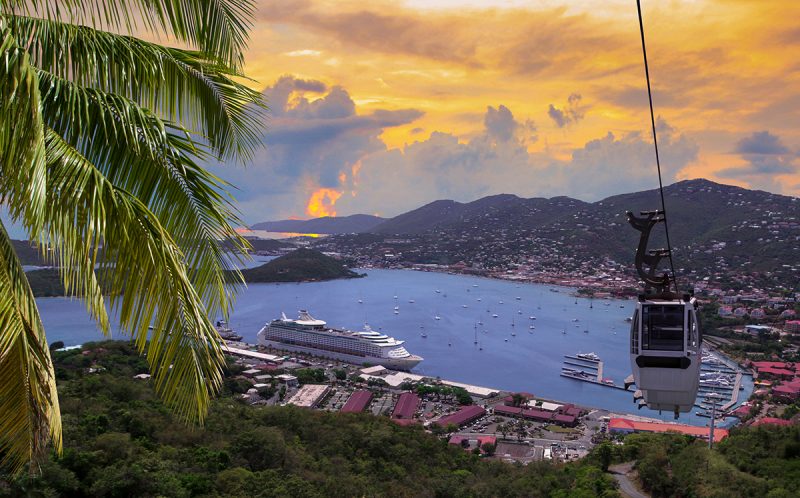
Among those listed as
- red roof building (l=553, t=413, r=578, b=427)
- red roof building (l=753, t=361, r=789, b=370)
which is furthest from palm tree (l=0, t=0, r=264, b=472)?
red roof building (l=753, t=361, r=789, b=370)

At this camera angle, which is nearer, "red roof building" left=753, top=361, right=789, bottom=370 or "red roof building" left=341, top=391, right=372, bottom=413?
"red roof building" left=341, top=391, right=372, bottom=413

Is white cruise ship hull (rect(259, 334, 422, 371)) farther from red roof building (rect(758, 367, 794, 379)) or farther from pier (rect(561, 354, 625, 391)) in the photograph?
red roof building (rect(758, 367, 794, 379))

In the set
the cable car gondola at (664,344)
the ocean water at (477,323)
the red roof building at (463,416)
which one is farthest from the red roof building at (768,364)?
the cable car gondola at (664,344)

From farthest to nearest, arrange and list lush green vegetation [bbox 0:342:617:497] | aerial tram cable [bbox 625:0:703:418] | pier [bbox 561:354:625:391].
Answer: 1. pier [bbox 561:354:625:391]
2. lush green vegetation [bbox 0:342:617:497]
3. aerial tram cable [bbox 625:0:703:418]

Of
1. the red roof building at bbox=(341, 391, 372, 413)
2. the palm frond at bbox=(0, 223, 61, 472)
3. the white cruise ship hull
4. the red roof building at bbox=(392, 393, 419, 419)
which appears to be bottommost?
the white cruise ship hull

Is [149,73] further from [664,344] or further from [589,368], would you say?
[589,368]

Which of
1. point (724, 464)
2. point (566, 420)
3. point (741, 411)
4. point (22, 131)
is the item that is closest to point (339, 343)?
point (566, 420)

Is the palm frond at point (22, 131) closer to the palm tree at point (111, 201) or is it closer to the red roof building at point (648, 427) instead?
the palm tree at point (111, 201)

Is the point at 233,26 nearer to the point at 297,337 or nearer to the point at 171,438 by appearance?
the point at 171,438
